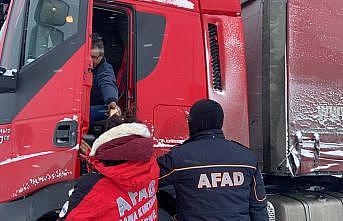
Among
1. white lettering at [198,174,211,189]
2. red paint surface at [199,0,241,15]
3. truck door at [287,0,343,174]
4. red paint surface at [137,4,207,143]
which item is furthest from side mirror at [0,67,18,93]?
truck door at [287,0,343,174]

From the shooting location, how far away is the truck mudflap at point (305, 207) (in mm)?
3725

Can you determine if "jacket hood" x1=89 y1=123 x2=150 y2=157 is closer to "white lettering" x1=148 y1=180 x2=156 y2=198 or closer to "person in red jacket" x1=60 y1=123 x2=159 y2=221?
"person in red jacket" x1=60 y1=123 x2=159 y2=221

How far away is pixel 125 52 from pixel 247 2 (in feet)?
4.64

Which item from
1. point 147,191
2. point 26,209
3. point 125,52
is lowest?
point 26,209

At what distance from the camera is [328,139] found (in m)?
3.80

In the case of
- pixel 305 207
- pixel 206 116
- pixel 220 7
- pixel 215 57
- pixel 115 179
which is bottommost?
pixel 305 207

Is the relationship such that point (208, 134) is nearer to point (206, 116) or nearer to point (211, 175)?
point (206, 116)

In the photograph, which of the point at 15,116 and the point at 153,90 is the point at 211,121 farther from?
the point at 15,116

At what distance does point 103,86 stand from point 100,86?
33mm

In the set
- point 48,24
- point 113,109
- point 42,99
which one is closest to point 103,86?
point 113,109

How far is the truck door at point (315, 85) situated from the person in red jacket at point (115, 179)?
1.76 metres

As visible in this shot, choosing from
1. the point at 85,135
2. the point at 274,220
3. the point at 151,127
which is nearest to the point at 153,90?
the point at 151,127

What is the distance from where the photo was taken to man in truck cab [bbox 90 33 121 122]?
3.20 meters

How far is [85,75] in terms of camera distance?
3016mm
